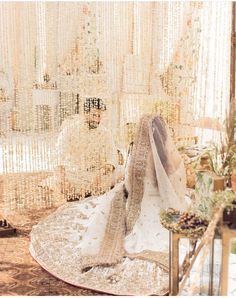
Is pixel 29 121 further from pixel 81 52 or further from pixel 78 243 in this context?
pixel 78 243

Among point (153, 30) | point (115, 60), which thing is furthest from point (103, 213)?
point (153, 30)

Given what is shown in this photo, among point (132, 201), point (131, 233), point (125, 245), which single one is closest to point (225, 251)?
point (125, 245)

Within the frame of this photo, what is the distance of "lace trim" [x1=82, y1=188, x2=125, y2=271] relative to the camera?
11.6 ft

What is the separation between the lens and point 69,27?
478 centimetres

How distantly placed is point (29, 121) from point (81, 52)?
0.93 metres

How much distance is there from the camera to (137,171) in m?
3.97

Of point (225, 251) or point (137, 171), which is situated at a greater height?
point (137, 171)

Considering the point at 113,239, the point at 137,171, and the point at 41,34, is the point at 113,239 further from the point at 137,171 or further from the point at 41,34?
the point at 41,34

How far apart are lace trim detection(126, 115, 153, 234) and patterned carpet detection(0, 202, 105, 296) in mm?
790

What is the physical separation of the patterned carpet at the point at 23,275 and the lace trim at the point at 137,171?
790 millimetres

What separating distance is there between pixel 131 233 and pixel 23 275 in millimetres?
878

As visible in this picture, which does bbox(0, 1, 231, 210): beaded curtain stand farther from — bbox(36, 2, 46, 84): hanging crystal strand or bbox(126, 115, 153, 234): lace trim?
bbox(126, 115, 153, 234): lace trim

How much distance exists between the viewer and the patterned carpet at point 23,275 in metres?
3.23

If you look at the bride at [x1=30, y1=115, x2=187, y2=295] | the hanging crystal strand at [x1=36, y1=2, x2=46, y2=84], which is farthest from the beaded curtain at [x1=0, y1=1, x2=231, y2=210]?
the bride at [x1=30, y1=115, x2=187, y2=295]
